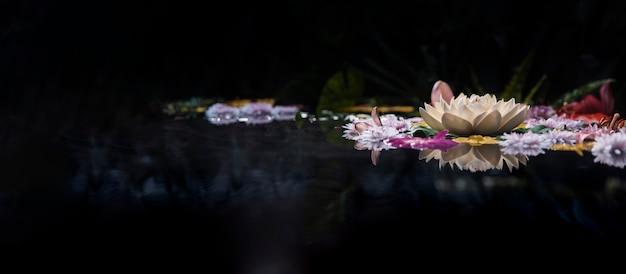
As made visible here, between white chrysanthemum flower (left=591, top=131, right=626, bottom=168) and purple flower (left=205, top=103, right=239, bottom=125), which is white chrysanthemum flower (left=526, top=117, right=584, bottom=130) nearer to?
white chrysanthemum flower (left=591, top=131, right=626, bottom=168)

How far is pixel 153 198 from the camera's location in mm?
929

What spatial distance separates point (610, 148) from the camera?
1153 mm

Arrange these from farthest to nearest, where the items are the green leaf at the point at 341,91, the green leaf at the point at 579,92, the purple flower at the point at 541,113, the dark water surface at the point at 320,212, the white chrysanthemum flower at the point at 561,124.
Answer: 1. the green leaf at the point at 341,91
2. the green leaf at the point at 579,92
3. the purple flower at the point at 541,113
4. the white chrysanthemum flower at the point at 561,124
5. the dark water surface at the point at 320,212

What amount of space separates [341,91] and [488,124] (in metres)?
1.27

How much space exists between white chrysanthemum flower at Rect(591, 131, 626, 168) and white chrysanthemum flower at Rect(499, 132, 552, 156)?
3.9 inches

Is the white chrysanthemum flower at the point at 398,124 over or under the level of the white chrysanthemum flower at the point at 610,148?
over

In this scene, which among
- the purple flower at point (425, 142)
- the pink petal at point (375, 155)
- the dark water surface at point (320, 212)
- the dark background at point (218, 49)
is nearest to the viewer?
the dark water surface at point (320, 212)

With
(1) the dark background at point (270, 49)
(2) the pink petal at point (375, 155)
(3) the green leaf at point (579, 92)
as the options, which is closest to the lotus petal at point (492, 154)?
(2) the pink petal at point (375, 155)

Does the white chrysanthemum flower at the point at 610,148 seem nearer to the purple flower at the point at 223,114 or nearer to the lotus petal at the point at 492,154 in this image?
the lotus petal at the point at 492,154

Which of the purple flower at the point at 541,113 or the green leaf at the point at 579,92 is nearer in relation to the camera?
the purple flower at the point at 541,113

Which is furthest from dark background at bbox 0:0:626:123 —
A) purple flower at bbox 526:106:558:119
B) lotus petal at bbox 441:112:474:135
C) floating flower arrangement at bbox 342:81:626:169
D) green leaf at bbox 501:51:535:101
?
lotus petal at bbox 441:112:474:135

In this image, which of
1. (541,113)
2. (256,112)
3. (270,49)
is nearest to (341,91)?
(256,112)

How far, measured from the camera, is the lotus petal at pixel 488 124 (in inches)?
51.3

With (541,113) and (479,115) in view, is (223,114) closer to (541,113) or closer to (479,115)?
(541,113)
